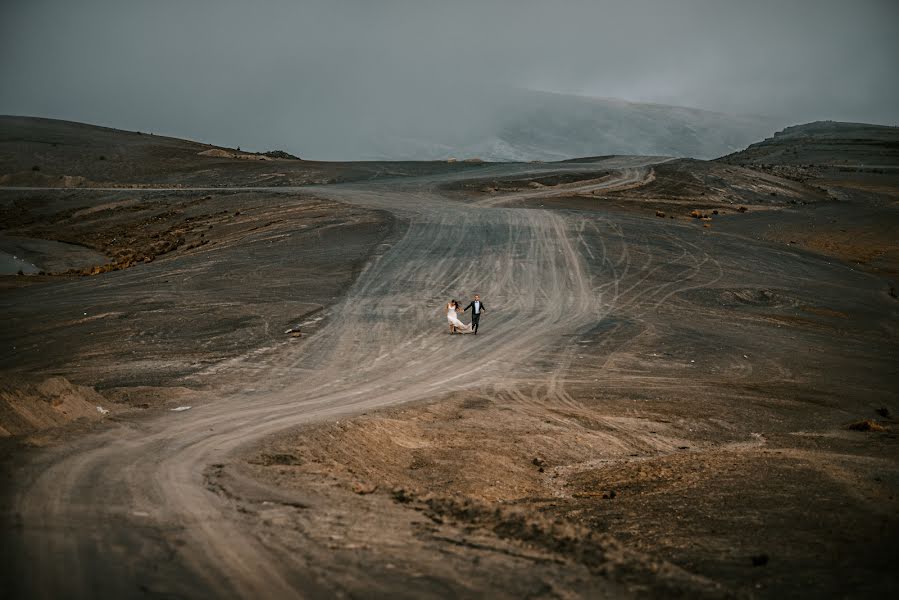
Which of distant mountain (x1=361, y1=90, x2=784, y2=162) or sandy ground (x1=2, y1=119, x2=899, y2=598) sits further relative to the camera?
distant mountain (x1=361, y1=90, x2=784, y2=162)

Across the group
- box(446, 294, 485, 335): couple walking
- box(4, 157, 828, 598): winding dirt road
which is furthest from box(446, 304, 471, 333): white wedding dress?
box(4, 157, 828, 598): winding dirt road

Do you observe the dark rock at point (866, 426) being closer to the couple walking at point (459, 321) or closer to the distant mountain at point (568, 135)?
the couple walking at point (459, 321)

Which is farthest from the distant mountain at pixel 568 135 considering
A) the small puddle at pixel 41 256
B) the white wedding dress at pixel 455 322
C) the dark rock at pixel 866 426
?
the dark rock at pixel 866 426

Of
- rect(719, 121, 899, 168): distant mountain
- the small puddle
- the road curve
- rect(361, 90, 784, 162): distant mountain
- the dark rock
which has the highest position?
rect(361, 90, 784, 162): distant mountain

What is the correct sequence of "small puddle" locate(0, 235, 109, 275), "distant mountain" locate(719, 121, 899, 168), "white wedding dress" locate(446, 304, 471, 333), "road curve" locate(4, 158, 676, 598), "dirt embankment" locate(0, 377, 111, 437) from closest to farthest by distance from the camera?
"road curve" locate(4, 158, 676, 598) → "dirt embankment" locate(0, 377, 111, 437) → "white wedding dress" locate(446, 304, 471, 333) → "small puddle" locate(0, 235, 109, 275) → "distant mountain" locate(719, 121, 899, 168)

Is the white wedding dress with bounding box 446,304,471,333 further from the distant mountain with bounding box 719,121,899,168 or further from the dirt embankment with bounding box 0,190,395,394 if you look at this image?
the distant mountain with bounding box 719,121,899,168

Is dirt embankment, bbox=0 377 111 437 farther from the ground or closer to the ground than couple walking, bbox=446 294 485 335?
closer to the ground

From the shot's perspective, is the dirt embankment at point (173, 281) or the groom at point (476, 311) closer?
the dirt embankment at point (173, 281)

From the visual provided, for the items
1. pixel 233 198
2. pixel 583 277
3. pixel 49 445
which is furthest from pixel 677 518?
pixel 233 198
